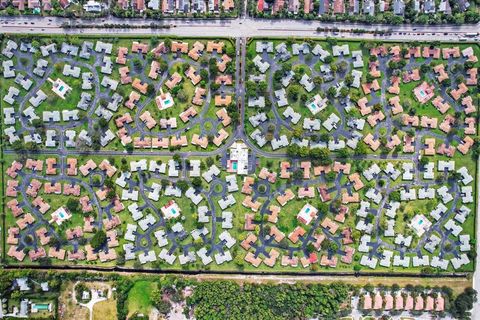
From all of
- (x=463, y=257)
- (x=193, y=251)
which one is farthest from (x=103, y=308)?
(x=463, y=257)

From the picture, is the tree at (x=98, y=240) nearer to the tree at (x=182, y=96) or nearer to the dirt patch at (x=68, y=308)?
the dirt patch at (x=68, y=308)

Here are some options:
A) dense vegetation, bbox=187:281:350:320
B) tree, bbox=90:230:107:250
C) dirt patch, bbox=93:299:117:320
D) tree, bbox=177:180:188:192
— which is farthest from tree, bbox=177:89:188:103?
dirt patch, bbox=93:299:117:320

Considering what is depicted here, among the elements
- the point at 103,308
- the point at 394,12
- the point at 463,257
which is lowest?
the point at 103,308

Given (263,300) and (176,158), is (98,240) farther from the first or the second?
(263,300)

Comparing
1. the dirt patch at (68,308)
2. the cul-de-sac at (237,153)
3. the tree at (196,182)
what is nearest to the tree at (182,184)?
the cul-de-sac at (237,153)

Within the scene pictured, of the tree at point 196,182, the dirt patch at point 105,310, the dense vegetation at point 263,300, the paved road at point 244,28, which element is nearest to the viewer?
the tree at point 196,182

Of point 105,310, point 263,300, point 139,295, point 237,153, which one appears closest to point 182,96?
point 237,153

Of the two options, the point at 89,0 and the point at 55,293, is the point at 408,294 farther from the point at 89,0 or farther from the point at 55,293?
the point at 89,0
